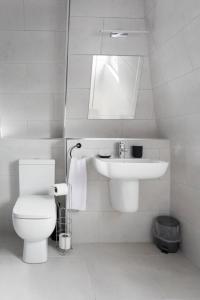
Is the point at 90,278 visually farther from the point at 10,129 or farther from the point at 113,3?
the point at 113,3

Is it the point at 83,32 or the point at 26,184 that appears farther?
the point at 26,184

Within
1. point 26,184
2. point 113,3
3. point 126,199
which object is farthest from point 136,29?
point 26,184

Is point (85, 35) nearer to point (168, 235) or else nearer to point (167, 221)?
point (167, 221)

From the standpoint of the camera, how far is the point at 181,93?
2.27m

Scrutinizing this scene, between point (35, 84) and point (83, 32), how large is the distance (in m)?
0.77

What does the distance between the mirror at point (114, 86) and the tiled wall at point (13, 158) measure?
1.82 ft

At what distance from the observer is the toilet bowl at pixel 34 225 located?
211 cm

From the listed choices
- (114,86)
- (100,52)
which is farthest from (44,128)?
(100,52)

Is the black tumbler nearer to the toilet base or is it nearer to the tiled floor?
the tiled floor

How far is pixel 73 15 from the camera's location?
8.32 ft

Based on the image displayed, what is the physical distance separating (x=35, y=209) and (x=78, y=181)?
1.79 feet

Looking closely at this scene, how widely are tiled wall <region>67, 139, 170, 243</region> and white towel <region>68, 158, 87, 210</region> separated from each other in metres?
0.08

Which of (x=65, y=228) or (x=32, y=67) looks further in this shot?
(x=32, y=67)

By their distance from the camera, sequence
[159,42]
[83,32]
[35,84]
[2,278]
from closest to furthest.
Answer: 1. [2,278]
2. [159,42]
3. [83,32]
4. [35,84]
